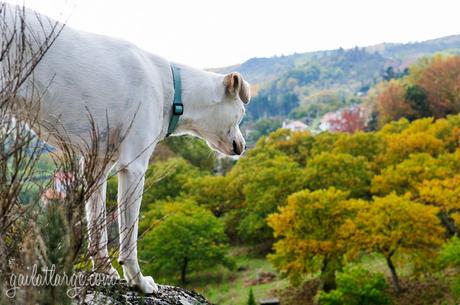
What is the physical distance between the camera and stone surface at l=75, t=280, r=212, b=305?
3545 mm

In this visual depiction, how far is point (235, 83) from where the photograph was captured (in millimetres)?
4516

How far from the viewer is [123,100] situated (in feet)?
12.7

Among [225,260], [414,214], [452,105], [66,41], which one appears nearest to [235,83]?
[66,41]

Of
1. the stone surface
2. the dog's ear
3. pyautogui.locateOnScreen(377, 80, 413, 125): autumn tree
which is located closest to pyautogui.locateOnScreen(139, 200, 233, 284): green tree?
the stone surface

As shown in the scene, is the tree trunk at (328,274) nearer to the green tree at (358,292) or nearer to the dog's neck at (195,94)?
the green tree at (358,292)

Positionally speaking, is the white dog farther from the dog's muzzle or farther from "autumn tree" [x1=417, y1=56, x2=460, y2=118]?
"autumn tree" [x1=417, y1=56, x2=460, y2=118]

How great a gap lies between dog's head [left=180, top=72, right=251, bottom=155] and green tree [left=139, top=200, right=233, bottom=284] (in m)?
28.4

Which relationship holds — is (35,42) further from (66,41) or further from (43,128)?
(43,128)

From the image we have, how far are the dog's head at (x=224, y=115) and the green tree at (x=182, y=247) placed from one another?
28.4m

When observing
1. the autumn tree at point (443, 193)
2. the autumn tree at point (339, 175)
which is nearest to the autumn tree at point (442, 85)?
the autumn tree at point (339, 175)

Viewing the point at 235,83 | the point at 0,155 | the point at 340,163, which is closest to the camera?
the point at 0,155

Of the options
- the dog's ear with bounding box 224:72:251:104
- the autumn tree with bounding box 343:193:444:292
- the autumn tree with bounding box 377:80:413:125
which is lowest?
the autumn tree with bounding box 343:193:444:292

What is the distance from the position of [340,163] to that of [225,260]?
420 inches

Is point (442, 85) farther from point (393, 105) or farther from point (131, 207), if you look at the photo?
point (131, 207)
